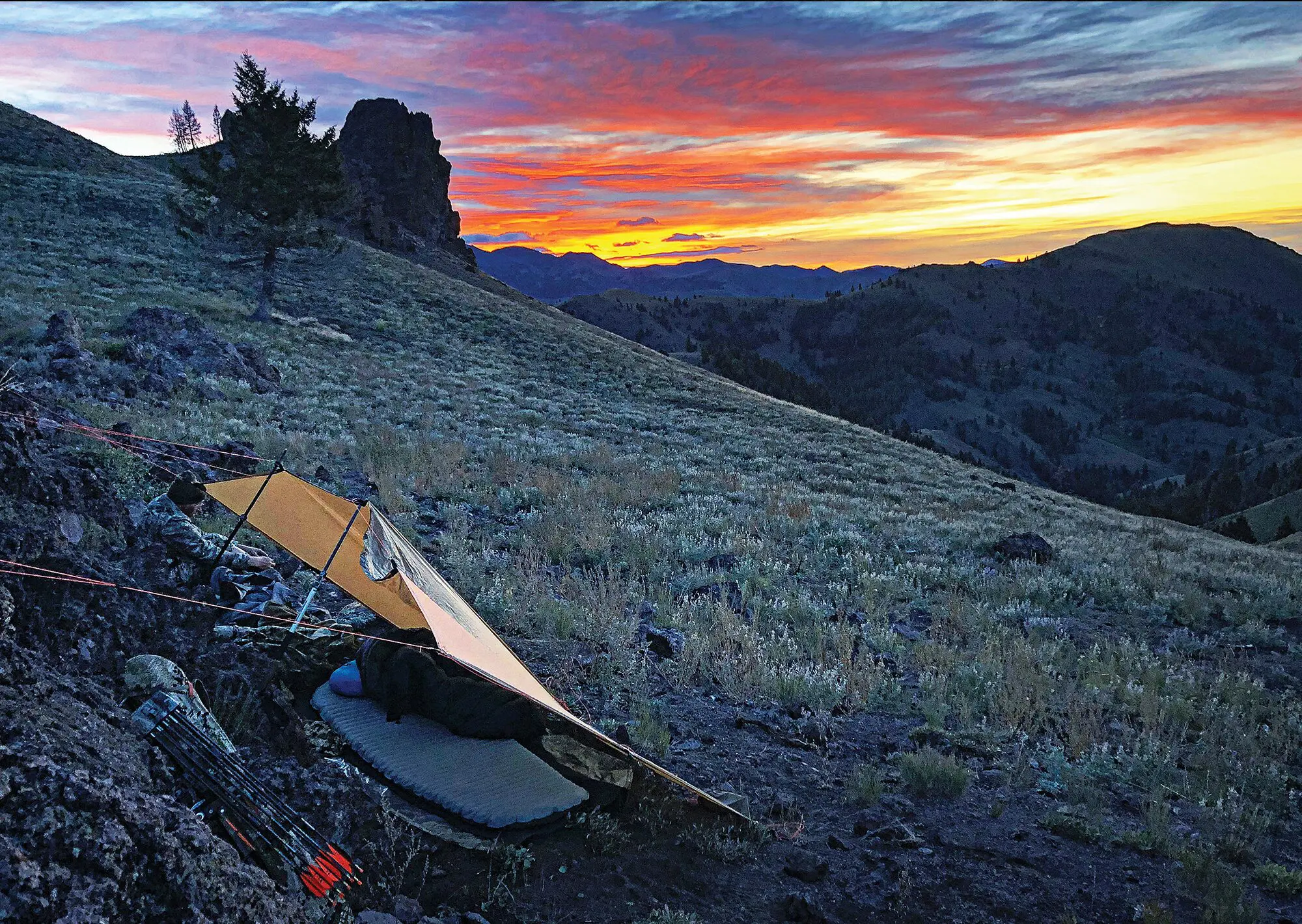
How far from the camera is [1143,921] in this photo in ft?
12.8

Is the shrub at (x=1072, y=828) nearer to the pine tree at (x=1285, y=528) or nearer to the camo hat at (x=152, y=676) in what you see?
the camo hat at (x=152, y=676)

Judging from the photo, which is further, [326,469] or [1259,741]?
[326,469]

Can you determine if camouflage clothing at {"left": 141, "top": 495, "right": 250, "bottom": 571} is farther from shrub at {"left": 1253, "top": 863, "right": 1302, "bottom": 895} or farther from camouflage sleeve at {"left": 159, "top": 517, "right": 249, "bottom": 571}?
shrub at {"left": 1253, "top": 863, "right": 1302, "bottom": 895}

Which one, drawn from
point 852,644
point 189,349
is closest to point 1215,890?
point 852,644

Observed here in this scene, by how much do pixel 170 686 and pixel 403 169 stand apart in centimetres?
8610

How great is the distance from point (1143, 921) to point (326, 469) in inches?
457

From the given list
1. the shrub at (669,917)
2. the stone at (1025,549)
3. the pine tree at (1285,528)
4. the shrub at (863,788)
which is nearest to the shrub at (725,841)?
the shrub at (669,917)

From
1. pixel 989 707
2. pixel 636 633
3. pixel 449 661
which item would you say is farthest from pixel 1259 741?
pixel 449 661

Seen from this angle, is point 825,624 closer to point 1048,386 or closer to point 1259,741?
point 1259,741

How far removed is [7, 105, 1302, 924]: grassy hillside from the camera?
14.3 ft

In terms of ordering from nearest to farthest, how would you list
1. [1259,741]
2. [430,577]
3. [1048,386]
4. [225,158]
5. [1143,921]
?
[1143,921] → [430,577] → [1259,741] → [225,158] → [1048,386]

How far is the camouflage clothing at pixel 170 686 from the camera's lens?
153 inches

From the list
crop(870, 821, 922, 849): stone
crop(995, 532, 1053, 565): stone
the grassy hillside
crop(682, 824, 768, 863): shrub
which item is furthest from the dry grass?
crop(682, 824, 768, 863): shrub

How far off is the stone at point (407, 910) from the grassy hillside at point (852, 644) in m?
0.37
